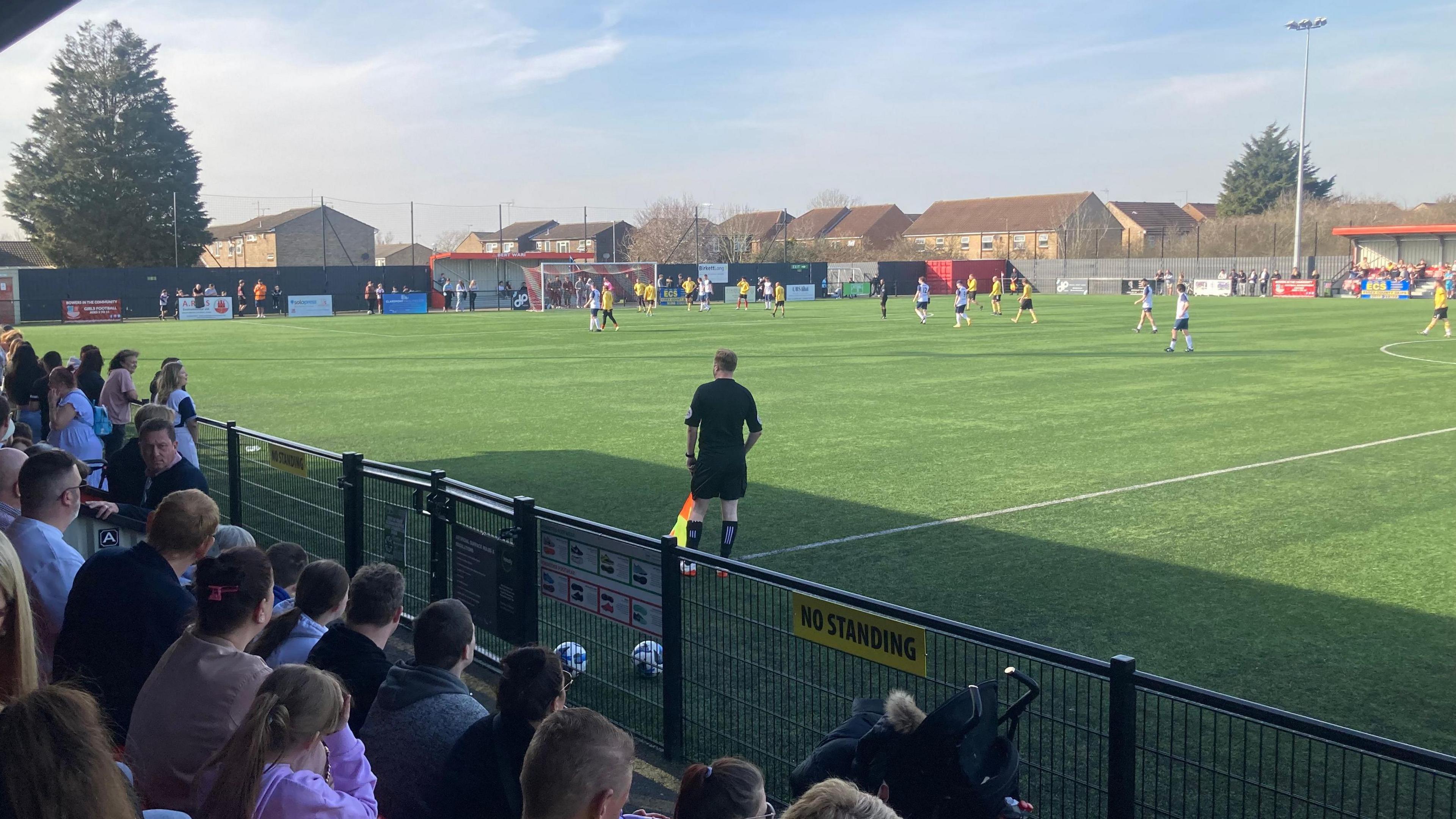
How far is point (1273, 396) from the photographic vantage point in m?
19.5

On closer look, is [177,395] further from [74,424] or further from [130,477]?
[130,477]

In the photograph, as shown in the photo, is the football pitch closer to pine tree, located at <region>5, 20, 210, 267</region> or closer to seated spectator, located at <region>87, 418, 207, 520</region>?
seated spectator, located at <region>87, 418, 207, 520</region>

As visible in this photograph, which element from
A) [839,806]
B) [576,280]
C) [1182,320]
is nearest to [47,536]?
[839,806]

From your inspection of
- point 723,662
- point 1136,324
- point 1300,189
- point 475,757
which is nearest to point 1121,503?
point 723,662

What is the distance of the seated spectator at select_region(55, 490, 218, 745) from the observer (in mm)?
4363

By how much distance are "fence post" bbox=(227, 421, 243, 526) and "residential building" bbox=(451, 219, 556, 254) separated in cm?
11208

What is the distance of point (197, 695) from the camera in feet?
12.0

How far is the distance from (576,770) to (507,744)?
92 centimetres

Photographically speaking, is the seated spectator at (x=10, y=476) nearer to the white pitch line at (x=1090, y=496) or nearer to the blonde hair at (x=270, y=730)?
the blonde hair at (x=270, y=730)

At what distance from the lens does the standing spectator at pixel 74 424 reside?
10172 millimetres

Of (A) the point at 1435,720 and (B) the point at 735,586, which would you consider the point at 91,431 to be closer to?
(B) the point at 735,586

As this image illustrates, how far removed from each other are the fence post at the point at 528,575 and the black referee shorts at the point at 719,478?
2734 mm

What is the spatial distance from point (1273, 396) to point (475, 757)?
19.1 meters

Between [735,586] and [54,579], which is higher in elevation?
[54,579]
